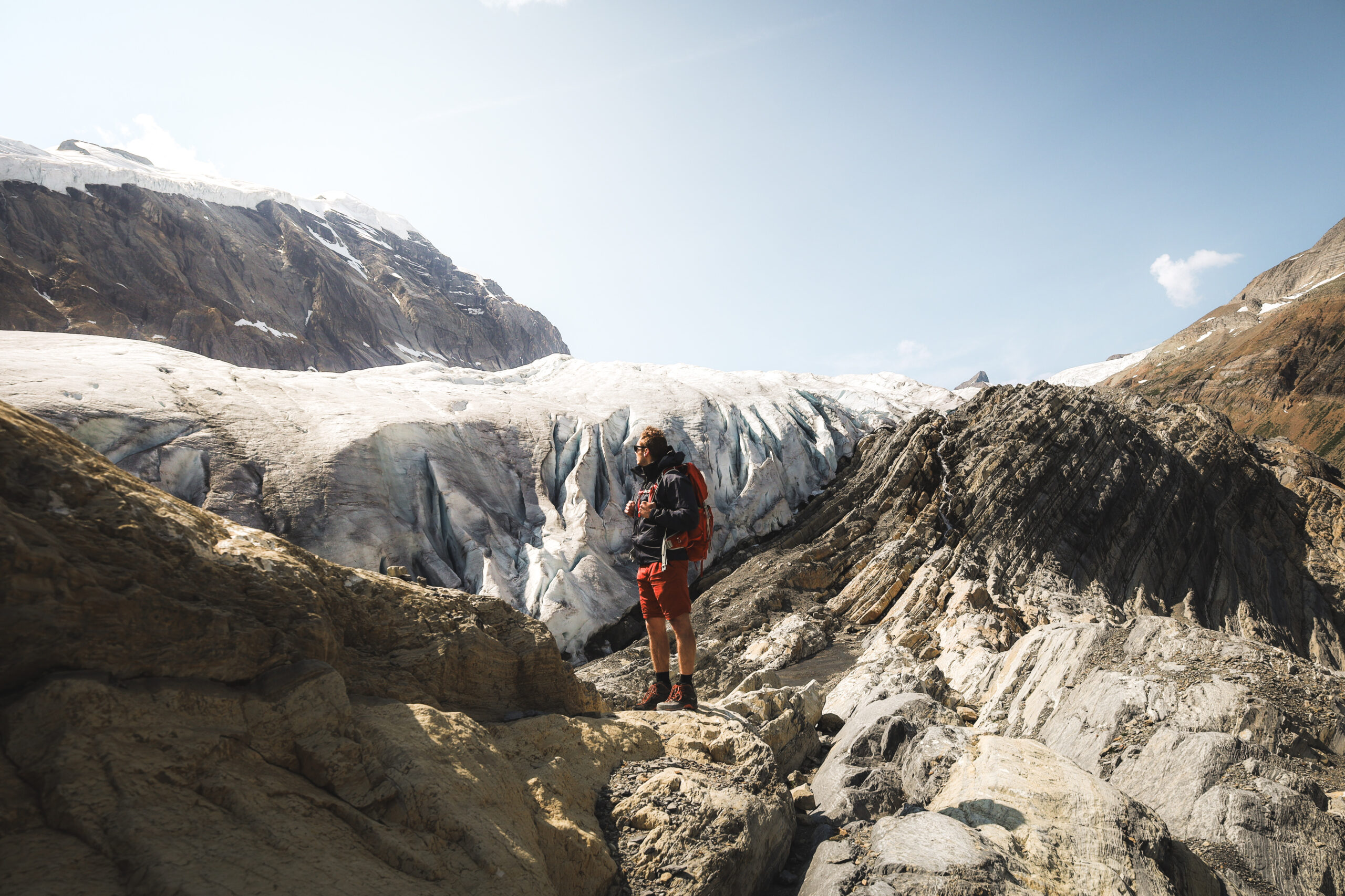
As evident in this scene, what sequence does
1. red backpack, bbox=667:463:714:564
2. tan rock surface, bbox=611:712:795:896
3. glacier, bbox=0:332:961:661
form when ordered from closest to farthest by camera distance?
tan rock surface, bbox=611:712:795:896 → red backpack, bbox=667:463:714:564 → glacier, bbox=0:332:961:661

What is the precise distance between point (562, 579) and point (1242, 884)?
47.9 feet

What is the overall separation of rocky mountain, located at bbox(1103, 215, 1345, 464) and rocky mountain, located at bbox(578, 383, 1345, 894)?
42370 mm

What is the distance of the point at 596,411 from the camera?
24.1 metres

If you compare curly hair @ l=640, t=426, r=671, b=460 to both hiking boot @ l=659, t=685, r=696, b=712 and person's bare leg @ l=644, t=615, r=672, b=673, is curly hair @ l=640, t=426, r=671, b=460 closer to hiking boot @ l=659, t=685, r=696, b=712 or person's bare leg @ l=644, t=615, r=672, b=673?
person's bare leg @ l=644, t=615, r=672, b=673

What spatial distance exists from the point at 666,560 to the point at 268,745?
3223 mm

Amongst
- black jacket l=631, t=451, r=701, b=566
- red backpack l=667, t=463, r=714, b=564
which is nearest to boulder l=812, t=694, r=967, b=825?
red backpack l=667, t=463, r=714, b=564

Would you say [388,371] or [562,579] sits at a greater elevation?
[388,371]

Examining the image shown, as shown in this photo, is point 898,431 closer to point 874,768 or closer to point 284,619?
point 874,768

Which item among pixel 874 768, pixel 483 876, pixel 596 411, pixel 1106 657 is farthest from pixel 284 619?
pixel 596 411

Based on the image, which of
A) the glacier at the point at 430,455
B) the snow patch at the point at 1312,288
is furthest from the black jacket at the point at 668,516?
the snow patch at the point at 1312,288

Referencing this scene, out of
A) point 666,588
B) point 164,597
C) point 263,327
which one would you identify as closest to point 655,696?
point 666,588

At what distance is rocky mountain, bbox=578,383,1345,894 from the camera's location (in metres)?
4.05

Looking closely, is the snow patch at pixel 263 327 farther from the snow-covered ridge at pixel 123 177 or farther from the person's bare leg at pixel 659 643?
the person's bare leg at pixel 659 643

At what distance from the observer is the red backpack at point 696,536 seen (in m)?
5.62
